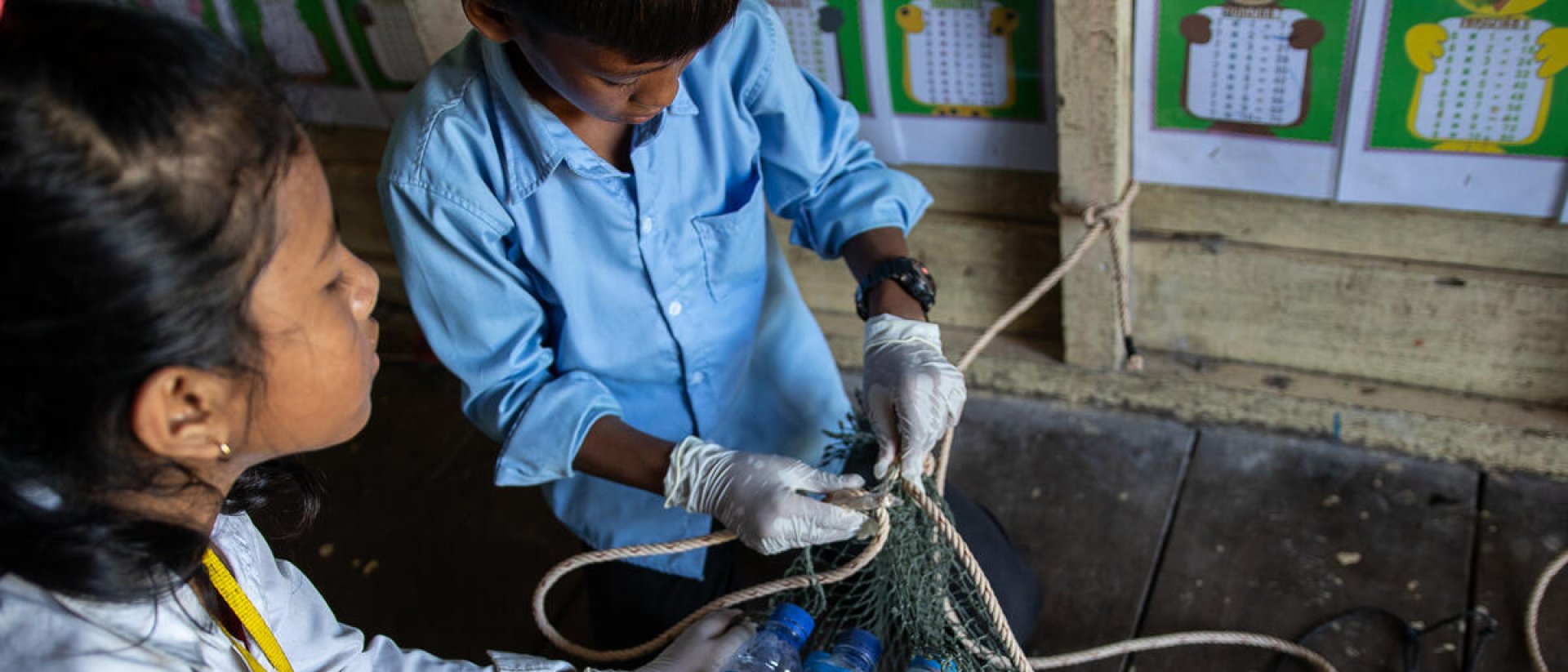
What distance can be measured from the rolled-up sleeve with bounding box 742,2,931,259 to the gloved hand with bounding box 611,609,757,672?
55 centimetres

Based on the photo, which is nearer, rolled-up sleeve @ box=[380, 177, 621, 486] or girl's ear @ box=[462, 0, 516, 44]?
girl's ear @ box=[462, 0, 516, 44]

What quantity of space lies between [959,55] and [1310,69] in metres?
0.51

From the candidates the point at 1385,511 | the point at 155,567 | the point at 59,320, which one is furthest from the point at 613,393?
the point at 1385,511

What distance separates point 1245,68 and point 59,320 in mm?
1493

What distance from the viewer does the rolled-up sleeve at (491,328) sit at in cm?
129

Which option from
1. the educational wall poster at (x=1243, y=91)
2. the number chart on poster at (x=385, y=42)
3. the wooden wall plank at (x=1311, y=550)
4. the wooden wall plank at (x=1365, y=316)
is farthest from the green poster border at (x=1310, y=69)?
the number chart on poster at (x=385, y=42)

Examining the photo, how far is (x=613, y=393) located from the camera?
5.01 feet

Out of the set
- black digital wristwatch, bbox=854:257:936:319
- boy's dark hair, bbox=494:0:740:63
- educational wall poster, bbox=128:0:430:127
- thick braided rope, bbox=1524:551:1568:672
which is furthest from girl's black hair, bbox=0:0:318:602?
thick braided rope, bbox=1524:551:1568:672

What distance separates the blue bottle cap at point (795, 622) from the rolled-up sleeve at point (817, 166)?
0.54 m

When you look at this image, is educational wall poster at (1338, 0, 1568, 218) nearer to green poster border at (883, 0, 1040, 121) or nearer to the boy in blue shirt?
green poster border at (883, 0, 1040, 121)

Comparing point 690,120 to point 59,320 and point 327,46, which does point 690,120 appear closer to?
point 59,320

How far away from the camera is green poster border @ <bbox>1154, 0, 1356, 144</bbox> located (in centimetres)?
154

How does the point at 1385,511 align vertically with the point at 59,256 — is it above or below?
below

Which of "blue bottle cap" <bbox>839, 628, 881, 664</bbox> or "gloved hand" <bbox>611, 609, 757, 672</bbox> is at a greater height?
"blue bottle cap" <bbox>839, 628, 881, 664</bbox>
